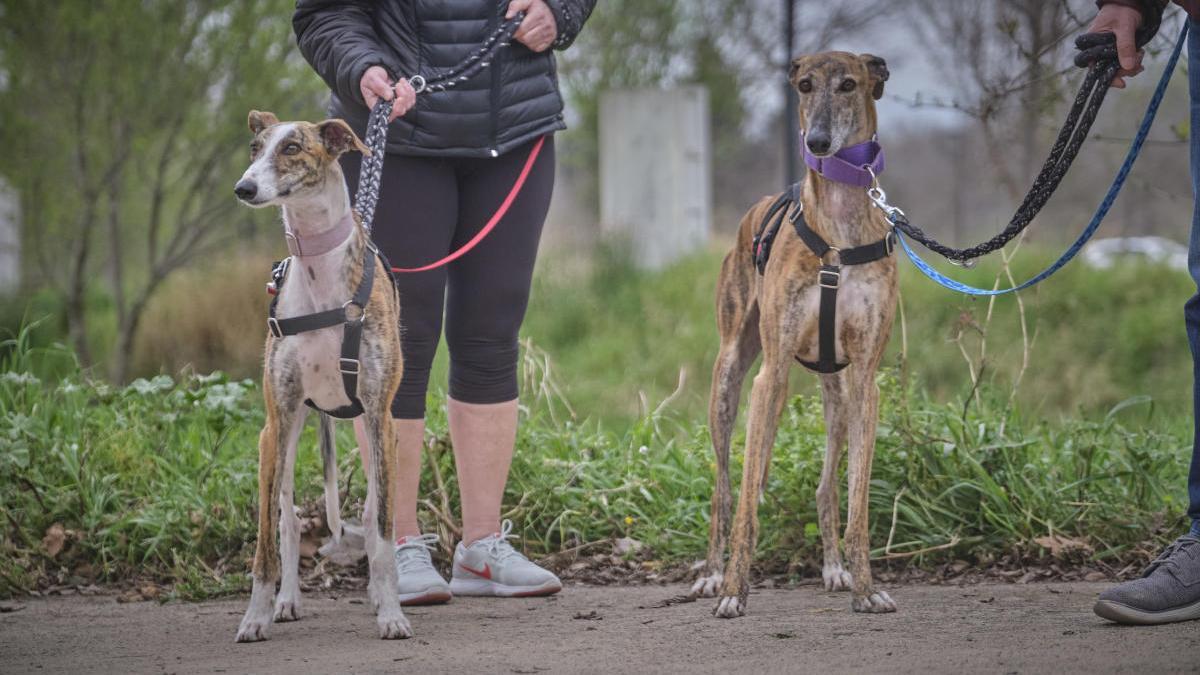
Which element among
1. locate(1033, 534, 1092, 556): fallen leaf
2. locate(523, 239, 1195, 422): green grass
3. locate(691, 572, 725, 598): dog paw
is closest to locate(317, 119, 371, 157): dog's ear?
locate(691, 572, 725, 598): dog paw

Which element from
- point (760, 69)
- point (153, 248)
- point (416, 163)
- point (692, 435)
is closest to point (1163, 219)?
point (760, 69)

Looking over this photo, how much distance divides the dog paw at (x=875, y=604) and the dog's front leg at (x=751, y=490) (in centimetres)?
34

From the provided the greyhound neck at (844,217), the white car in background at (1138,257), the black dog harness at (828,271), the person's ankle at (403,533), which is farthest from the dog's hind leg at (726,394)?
the white car in background at (1138,257)

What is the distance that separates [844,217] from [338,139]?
1.55 m

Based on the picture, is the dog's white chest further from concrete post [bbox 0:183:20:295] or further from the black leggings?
concrete post [bbox 0:183:20:295]

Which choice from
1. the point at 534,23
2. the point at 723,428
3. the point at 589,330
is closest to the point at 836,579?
the point at 723,428

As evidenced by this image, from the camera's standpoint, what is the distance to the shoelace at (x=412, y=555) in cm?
445

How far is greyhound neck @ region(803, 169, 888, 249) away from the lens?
3973 mm

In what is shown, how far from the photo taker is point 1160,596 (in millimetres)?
3535

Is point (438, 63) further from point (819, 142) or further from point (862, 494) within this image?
point (862, 494)

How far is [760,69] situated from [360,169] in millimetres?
16496

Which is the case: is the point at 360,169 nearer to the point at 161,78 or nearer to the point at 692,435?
the point at 692,435

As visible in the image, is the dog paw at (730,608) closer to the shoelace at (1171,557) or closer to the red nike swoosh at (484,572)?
the red nike swoosh at (484,572)

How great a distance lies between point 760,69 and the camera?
65.7 ft
